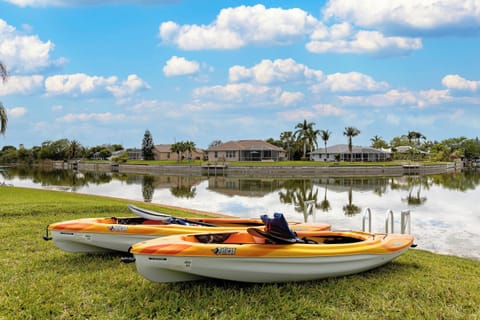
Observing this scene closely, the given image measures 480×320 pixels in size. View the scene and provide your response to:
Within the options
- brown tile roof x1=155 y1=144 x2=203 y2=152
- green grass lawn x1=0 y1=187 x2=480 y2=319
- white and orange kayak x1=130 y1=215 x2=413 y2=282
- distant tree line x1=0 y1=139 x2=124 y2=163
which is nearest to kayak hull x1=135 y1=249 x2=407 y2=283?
white and orange kayak x1=130 y1=215 x2=413 y2=282

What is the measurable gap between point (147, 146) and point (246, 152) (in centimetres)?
2989

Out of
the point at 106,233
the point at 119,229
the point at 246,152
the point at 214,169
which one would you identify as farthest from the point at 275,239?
the point at 246,152

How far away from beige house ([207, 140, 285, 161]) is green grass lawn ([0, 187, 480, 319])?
227 feet

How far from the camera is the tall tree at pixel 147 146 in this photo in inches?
3701

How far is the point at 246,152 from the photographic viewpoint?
77.0 metres

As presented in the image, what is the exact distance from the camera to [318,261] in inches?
219

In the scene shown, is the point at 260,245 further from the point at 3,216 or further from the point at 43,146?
the point at 43,146

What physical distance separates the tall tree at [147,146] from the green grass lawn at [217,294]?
8919cm

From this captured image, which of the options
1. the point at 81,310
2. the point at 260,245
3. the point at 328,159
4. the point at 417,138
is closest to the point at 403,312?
the point at 260,245

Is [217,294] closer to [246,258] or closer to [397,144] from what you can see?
[246,258]

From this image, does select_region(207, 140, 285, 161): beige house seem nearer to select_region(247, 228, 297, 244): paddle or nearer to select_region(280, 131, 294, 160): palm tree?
select_region(280, 131, 294, 160): palm tree

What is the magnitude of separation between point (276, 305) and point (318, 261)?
3.17 ft

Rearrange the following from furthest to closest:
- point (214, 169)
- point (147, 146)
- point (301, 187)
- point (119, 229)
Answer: point (147, 146), point (214, 169), point (301, 187), point (119, 229)

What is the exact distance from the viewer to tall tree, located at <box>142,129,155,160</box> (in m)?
94.0
